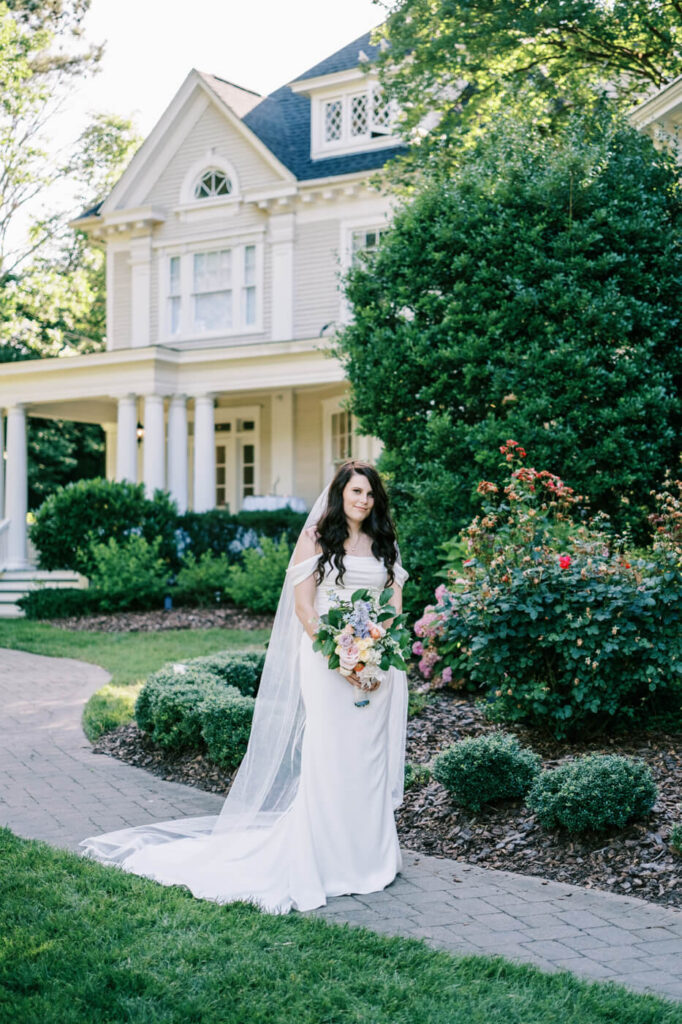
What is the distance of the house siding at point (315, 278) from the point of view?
20203 millimetres

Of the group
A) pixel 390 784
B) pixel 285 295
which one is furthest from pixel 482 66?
pixel 390 784

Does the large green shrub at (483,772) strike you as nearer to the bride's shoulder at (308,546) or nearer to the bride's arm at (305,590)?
the bride's arm at (305,590)

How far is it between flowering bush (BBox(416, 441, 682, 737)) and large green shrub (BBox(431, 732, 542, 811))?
0.90 metres

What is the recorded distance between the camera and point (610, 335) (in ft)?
31.9

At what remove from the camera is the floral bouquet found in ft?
16.4

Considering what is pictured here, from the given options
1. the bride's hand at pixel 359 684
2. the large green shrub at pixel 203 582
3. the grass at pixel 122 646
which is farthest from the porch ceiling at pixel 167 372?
the bride's hand at pixel 359 684

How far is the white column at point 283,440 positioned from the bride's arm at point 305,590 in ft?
51.0

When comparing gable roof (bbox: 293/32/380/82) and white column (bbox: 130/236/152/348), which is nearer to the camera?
gable roof (bbox: 293/32/380/82)

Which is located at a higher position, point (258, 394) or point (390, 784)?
point (258, 394)

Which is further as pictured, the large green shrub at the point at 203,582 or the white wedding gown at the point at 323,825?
the large green shrub at the point at 203,582

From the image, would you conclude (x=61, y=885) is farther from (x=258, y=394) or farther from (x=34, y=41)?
(x=34, y=41)

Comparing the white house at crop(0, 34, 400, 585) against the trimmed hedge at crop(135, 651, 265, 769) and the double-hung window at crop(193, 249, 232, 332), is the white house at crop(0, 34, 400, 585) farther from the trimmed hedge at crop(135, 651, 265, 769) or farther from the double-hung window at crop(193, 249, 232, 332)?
the trimmed hedge at crop(135, 651, 265, 769)

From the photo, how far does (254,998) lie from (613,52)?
13.4 metres

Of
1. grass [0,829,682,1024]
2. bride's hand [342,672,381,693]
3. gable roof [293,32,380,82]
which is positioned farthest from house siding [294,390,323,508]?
grass [0,829,682,1024]
